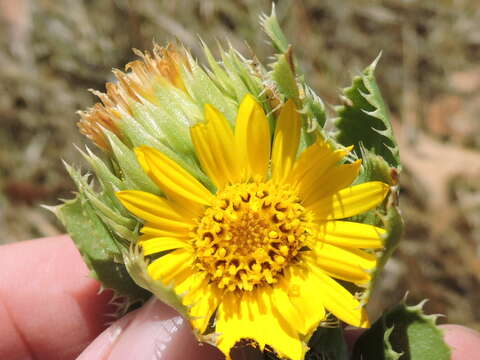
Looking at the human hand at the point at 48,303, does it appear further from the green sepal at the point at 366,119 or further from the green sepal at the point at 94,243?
the green sepal at the point at 366,119

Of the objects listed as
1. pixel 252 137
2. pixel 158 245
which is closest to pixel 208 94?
pixel 252 137

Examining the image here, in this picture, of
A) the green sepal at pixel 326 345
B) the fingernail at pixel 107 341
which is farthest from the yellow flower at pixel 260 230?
the fingernail at pixel 107 341

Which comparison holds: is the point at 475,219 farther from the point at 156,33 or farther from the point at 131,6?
the point at 131,6

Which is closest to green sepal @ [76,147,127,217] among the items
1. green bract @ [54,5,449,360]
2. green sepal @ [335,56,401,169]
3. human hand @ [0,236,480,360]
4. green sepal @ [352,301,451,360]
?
green bract @ [54,5,449,360]

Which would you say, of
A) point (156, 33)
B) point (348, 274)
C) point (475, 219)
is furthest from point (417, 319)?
point (156, 33)

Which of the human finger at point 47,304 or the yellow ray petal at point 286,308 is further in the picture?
the human finger at point 47,304

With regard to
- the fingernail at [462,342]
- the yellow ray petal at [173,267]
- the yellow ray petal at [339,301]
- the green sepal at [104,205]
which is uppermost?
the green sepal at [104,205]

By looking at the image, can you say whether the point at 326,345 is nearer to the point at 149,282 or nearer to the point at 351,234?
the point at 351,234
